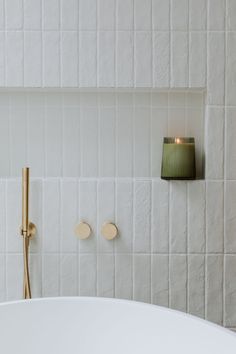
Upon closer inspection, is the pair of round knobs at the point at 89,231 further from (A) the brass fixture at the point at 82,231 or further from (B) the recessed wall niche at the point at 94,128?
(B) the recessed wall niche at the point at 94,128

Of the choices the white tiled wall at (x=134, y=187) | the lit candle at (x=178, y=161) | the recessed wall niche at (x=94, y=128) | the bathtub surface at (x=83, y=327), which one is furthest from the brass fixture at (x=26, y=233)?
the lit candle at (x=178, y=161)

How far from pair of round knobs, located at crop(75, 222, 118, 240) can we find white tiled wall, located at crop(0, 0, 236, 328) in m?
0.05

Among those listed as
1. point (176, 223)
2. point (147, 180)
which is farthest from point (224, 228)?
point (147, 180)

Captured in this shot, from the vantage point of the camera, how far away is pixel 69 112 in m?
2.70

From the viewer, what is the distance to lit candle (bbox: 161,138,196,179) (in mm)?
2555

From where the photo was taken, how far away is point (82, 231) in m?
2.54

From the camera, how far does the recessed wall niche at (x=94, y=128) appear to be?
106 inches

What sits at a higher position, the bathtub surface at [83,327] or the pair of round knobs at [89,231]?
the pair of round knobs at [89,231]

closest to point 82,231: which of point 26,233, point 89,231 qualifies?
point 89,231

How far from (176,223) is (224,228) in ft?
0.63

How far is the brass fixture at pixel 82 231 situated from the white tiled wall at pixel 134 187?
0.05 m

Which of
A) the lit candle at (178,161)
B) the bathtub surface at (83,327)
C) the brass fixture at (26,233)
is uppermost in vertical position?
the lit candle at (178,161)

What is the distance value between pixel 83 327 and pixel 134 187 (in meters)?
0.68

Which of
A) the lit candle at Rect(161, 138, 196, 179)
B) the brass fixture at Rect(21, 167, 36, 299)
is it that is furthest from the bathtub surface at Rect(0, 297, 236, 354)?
the lit candle at Rect(161, 138, 196, 179)
